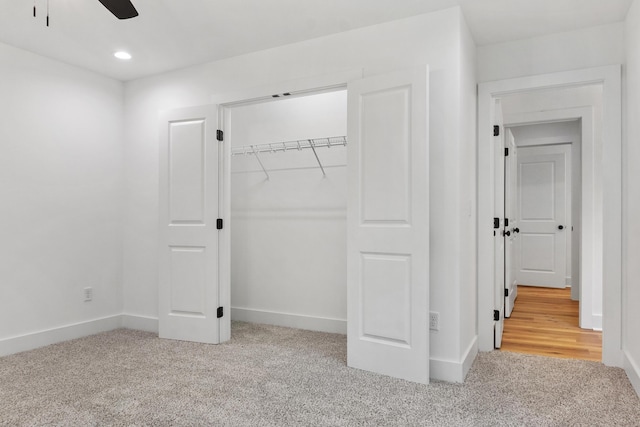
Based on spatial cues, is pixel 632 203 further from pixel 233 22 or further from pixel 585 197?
pixel 233 22

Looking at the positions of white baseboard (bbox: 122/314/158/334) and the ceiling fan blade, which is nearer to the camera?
the ceiling fan blade

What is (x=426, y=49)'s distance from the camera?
287 centimetres

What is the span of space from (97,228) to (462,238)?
11.0 feet

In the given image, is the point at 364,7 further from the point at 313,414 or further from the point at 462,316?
the point at 313,414

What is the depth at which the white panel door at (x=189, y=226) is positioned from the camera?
3.59 meters

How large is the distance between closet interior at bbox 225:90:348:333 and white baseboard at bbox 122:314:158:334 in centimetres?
83

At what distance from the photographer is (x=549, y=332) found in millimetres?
4059

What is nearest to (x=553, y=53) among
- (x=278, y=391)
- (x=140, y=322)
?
(x=278, y=391)

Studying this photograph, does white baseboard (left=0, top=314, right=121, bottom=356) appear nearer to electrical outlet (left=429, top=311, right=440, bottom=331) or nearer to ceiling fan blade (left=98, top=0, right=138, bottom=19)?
ceiling fan blade (left=98, top=0, right=138, bottom=19)

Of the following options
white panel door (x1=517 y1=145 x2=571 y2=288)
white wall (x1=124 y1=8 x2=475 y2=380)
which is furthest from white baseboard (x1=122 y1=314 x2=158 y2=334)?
white panel door (x1=517 y1=145 x2=571 y2=288)

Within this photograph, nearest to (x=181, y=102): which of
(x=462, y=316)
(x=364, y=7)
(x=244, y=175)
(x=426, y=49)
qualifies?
(x=244, y=175)

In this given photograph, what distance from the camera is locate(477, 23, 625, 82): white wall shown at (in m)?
3.04

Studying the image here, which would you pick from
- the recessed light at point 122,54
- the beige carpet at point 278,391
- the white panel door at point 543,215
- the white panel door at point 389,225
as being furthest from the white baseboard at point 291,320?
the white panel door at point 543,215

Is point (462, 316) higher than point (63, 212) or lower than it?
lower
